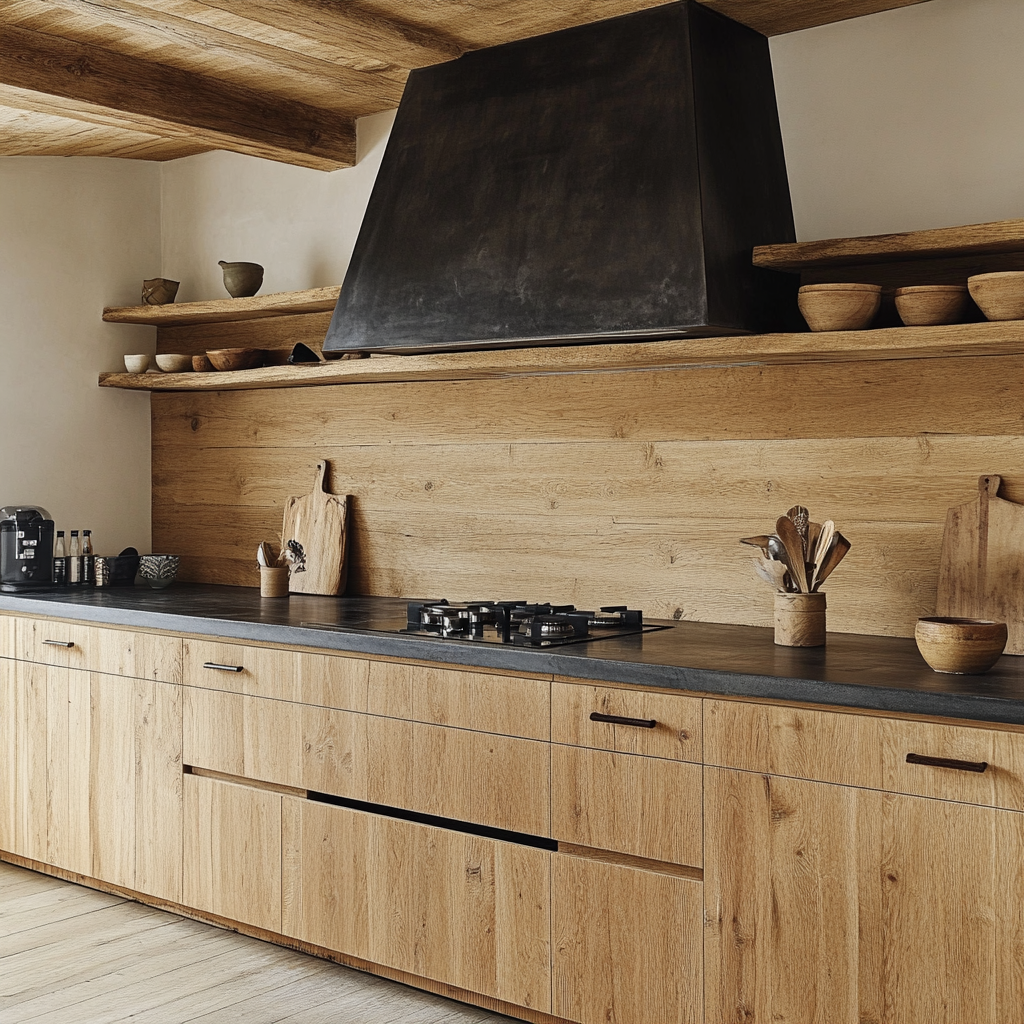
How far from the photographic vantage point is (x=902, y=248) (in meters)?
2.62

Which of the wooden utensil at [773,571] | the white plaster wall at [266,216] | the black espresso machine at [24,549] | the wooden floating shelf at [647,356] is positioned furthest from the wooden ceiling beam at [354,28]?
the black espresso machine at [24,549]

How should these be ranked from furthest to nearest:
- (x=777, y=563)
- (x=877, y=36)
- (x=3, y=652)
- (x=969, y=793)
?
1. (x=3, y=652)
2. (x=877, y=36)
3. (x=777, y=563)
4. (x=969, y=793)

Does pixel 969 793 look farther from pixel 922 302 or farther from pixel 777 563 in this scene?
pixel 922 302

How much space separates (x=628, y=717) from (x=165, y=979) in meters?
1.42

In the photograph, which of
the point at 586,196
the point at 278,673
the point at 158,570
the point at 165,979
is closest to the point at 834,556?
the point at 586,196

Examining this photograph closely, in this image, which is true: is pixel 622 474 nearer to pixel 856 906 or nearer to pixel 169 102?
pixel 856 906

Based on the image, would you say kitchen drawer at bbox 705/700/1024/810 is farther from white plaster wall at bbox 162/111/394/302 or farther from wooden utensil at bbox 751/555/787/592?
white plaster wall at bbox 162/111/394/302

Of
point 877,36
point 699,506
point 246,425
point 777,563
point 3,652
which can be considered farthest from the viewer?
point 246,425

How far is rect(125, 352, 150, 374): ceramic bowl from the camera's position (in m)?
4.27

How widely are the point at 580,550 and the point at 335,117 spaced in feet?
5.23

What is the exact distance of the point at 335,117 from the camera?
3.86 m

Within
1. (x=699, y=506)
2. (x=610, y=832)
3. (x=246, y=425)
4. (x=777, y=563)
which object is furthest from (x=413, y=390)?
(x=610, y=832)

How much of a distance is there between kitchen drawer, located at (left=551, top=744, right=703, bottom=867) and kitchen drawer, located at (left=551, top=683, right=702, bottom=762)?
0.02 meters

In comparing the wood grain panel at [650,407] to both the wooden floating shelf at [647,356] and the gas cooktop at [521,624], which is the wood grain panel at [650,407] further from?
the gas cooktop at [521,624]
